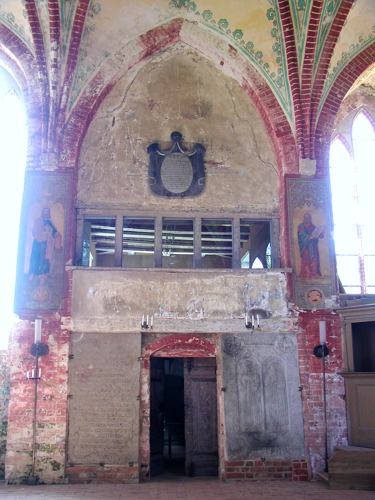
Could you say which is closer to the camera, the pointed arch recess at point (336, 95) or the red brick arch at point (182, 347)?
the red brick arch at point (182, 347)

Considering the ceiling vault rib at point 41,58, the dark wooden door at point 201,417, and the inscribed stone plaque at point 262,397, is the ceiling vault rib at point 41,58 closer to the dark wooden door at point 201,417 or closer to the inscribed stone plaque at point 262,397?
the dark wooden door at point 201,417

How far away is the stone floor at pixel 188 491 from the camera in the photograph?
28.0ft

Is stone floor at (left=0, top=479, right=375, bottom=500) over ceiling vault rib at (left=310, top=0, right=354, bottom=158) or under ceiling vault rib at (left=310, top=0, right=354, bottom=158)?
under

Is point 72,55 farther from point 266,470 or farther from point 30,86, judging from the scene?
point 266,470

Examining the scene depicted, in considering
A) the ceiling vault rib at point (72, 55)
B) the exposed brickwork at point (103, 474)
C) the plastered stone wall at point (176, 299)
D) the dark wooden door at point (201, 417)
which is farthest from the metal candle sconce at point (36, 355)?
the ceiling vault rib at point (72, 55)

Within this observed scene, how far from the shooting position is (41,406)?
994 centimetres

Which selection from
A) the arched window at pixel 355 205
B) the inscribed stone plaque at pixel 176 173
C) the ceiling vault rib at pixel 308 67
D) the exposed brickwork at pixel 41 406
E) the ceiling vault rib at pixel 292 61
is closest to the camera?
the exposed brickwork at pixel 41 406

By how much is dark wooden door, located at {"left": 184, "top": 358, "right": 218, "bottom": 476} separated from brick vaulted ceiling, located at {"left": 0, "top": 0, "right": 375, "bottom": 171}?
15.3 ft

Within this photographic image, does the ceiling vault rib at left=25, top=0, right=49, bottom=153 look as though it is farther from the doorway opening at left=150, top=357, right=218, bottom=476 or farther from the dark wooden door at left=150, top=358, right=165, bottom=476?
the doorway opening at left=150, top=357, right=218, bottom=476

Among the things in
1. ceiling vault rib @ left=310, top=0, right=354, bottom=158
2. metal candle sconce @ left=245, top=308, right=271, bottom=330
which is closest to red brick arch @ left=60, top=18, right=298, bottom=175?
ceiling vault rib @ left=310, top=0, right=354, bottom=158

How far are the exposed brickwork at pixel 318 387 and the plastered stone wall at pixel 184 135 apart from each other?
2463mm

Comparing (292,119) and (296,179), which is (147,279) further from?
(292,119)

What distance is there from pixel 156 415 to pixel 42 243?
12.9ft

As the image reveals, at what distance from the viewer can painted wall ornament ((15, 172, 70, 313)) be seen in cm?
1044
